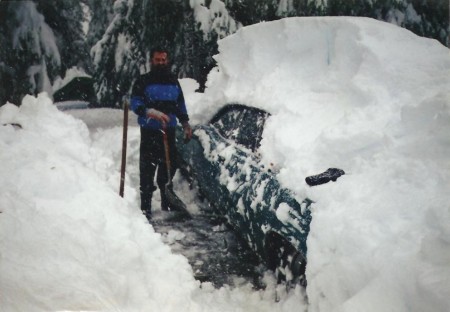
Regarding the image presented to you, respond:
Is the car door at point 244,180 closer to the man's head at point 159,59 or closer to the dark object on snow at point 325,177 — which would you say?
the dark object on snow at point 325,177

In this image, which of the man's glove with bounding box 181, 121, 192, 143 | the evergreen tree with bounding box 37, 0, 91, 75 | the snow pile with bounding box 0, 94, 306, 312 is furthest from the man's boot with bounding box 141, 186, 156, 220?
the evergreen tree with bounding box 37, 0, 91, 75

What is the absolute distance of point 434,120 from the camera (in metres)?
2.77

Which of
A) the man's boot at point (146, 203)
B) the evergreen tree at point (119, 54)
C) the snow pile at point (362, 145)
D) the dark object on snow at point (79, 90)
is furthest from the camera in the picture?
the dark object on snow at point (79, 90)

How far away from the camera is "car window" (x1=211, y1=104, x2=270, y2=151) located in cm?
372

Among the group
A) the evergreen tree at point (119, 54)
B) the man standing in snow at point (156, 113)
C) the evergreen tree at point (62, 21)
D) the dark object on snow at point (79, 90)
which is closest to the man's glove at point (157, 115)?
the man standing in snow at point (156, 113)

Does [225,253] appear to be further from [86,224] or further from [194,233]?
[86,224]

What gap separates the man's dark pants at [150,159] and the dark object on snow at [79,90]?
35.9ft

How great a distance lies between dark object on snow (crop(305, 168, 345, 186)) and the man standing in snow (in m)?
2.23

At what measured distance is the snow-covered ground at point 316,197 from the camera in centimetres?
204

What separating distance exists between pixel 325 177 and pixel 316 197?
0.52 ft

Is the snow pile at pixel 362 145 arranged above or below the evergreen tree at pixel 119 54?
below

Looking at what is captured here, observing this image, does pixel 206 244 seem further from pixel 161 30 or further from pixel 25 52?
pixel 161 30

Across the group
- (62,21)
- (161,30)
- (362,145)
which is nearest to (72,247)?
(362,145)

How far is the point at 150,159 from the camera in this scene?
192 inches
